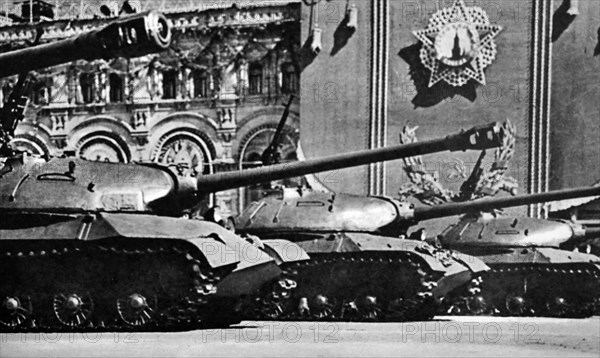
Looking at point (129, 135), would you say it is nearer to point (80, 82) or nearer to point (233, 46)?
point (80, 82)

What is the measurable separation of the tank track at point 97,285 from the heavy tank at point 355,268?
3608mm

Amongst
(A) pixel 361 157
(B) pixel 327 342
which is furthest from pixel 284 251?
(B) pixel 327 342

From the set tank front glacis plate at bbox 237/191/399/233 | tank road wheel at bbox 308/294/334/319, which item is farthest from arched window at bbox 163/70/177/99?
tank road wheel at bbox 308/294/334/319

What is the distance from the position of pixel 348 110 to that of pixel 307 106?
4.28 ft

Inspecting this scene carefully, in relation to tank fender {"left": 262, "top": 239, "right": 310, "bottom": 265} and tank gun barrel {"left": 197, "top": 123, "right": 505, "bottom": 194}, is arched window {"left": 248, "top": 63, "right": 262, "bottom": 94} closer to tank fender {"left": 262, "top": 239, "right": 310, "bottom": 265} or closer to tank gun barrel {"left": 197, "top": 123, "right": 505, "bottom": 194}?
tank gun barrel {"left": 197, "top": 123, "right": 505, "bottom": 194}

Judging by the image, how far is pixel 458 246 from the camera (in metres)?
20.5

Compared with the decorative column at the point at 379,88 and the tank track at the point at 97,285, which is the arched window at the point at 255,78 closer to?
the decorative column at the point at 379,88

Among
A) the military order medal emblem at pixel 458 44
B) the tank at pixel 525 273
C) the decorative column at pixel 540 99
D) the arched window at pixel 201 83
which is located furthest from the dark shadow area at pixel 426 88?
the tank at pixel 525 273

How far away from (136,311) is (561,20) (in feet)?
69.5

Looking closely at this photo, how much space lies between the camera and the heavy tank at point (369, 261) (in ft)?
53.7

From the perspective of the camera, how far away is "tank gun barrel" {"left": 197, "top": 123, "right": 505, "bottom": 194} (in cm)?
1612

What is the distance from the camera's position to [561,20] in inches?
1196

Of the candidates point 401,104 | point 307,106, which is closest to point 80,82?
point 307,106

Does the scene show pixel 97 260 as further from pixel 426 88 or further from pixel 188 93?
pixel 188 93
